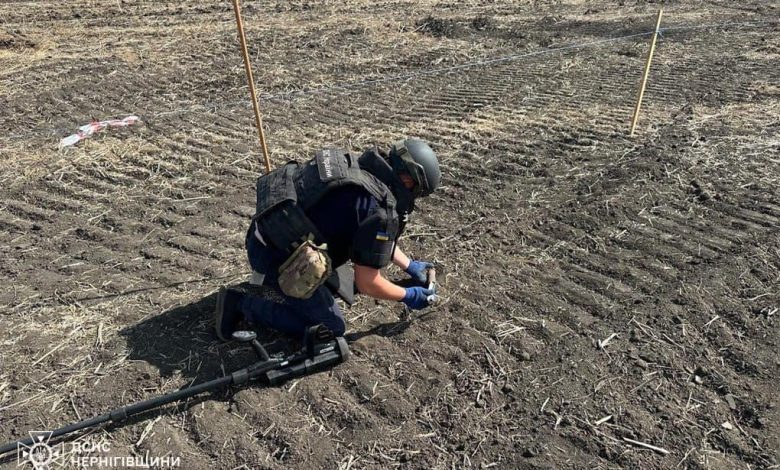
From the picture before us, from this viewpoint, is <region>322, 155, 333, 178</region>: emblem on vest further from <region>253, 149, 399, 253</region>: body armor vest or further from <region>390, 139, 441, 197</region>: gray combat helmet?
<region>390, 139, 441, 197</region>: gray combat helmet

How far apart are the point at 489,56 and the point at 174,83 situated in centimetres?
522

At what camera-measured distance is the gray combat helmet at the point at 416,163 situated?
3744 millimetres

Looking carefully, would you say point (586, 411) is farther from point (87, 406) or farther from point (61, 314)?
point (61, 314)

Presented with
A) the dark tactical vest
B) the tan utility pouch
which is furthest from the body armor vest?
the tan utility pouch

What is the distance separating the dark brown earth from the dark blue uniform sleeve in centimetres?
75

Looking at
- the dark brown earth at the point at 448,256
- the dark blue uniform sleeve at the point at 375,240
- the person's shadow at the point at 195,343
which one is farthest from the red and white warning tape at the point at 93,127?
the dark blue uniform sleeve at the point at 375,240

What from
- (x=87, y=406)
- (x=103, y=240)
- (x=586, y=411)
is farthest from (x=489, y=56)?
(x=87, y=406)

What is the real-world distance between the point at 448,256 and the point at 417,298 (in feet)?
3.31

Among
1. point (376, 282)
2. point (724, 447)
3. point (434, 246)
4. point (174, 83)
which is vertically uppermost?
point (174, 83)

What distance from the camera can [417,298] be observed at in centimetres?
421

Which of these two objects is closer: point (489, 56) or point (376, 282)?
point (376, 282)

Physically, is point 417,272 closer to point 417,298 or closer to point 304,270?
point 417,298

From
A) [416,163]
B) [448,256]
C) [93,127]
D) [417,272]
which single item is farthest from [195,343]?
[93,127]

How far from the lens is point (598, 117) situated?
770cm
